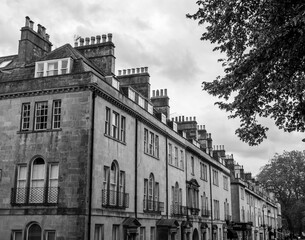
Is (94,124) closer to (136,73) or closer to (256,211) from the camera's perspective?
(136,73)

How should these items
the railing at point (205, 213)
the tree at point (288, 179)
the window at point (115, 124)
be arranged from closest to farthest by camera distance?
the window at point (115, 124) → the railing at point (205, 213) → the tree at point (288, 179)

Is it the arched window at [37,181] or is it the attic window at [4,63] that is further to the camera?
the attic window at [4,63]

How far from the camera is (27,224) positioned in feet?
71.9

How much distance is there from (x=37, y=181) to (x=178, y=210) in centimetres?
1698

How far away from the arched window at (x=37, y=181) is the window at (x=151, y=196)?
9.06 m

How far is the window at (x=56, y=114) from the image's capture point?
76.7 feet

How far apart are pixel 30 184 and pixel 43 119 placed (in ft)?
12.1

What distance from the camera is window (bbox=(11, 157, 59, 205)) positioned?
22094 mm

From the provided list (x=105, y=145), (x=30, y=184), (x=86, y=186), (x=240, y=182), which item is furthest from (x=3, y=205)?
(x=240, y=182)

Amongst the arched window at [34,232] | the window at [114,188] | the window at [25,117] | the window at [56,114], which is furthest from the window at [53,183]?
the window at [25,117]

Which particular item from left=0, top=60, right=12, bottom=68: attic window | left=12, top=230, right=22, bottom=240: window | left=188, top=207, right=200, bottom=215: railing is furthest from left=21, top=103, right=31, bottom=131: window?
left=188, top=207, right=200, bottom=215: railing

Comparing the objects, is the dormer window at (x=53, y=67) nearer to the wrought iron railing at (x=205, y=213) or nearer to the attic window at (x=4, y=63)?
the attic window at (x=4, y=63)

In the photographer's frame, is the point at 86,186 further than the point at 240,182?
No

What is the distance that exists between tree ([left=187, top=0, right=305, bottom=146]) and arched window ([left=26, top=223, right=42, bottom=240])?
11613mm
